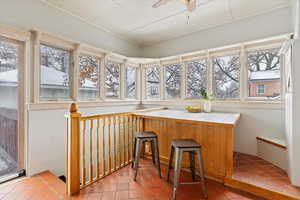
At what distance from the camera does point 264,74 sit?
276 cm

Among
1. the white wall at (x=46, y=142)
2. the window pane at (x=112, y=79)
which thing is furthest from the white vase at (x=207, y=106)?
the white wall at (x=46, y=142)

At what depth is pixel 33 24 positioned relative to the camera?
238 cm

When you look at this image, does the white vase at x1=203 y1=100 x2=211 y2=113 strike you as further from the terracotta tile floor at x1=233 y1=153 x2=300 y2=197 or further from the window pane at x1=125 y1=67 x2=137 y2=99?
the window pane at x1=125 y1=67 x2=137 y2=99

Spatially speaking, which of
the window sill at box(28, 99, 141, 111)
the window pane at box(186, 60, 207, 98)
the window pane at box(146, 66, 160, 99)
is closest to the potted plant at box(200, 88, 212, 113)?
the window pane at box(186, 60, 207, 98)

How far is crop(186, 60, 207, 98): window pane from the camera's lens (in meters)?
3.48


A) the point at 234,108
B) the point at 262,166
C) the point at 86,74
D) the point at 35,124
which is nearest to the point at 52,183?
the point at 35,124

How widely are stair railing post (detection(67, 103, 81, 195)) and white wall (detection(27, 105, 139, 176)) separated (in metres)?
1.01

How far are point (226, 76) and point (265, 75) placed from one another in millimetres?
676

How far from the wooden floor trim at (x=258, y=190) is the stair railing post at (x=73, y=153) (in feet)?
6.61

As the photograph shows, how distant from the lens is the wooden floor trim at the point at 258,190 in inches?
64.3

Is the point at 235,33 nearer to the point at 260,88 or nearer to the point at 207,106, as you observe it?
the point at 260,88

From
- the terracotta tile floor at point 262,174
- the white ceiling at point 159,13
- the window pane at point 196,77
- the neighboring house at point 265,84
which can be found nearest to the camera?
the terracotta tile floor at point 262,174

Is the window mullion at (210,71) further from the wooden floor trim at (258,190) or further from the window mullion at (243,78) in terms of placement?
the wooden floor trim at (258,190)

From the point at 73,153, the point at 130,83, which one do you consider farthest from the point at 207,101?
the point at 73,153
